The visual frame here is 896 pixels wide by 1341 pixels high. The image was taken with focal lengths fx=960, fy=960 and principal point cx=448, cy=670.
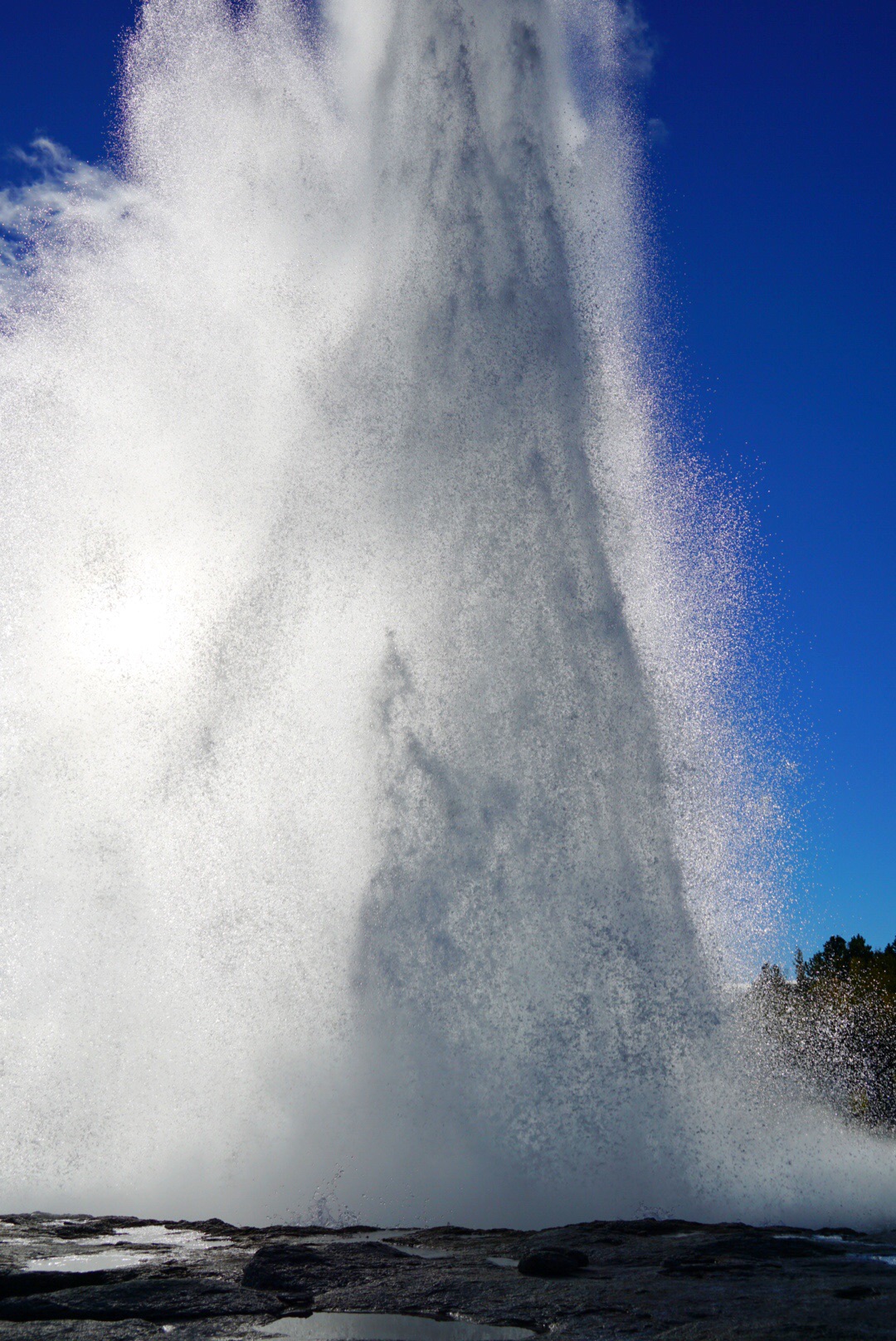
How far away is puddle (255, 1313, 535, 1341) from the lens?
6.18 m

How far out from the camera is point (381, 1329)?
6426 mm

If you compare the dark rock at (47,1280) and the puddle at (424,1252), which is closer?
the dark rock at (47,1280)

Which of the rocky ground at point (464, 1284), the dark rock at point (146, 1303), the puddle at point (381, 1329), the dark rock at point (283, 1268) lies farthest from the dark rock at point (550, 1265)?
the dark rock at point (146, 1303)

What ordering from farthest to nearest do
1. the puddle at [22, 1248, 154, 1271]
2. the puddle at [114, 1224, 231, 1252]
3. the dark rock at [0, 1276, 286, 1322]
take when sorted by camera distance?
the puddle at [114, 1224, 231, 1252] < the puddle at [22, 1248, 154, 1271] < the dark rock at [0, 1276, 286, 1322]

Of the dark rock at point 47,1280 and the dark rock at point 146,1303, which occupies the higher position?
the dark rock at point 47,1280

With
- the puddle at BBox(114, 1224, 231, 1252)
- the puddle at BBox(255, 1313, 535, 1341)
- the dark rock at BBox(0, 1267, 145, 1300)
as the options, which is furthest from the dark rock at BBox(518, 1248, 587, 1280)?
the puddle at BBox(114, 1224, 231, 1252)

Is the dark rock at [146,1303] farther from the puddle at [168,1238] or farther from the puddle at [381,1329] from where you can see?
the puddle at [168,1238]

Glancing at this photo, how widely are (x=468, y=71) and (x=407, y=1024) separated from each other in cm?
1974

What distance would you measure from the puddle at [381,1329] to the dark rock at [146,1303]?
410 millimetres

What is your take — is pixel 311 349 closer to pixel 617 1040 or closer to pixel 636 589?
pixel 636 589

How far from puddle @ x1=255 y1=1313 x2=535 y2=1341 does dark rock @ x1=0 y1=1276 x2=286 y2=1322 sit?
41cm

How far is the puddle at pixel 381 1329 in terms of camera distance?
20.3ft

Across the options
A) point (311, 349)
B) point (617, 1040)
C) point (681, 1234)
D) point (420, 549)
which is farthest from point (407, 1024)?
point (311, 349)

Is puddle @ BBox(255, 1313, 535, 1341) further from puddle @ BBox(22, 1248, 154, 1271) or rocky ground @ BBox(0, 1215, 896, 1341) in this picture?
puddle @ BBox(22, 1248, 154, 1271)
